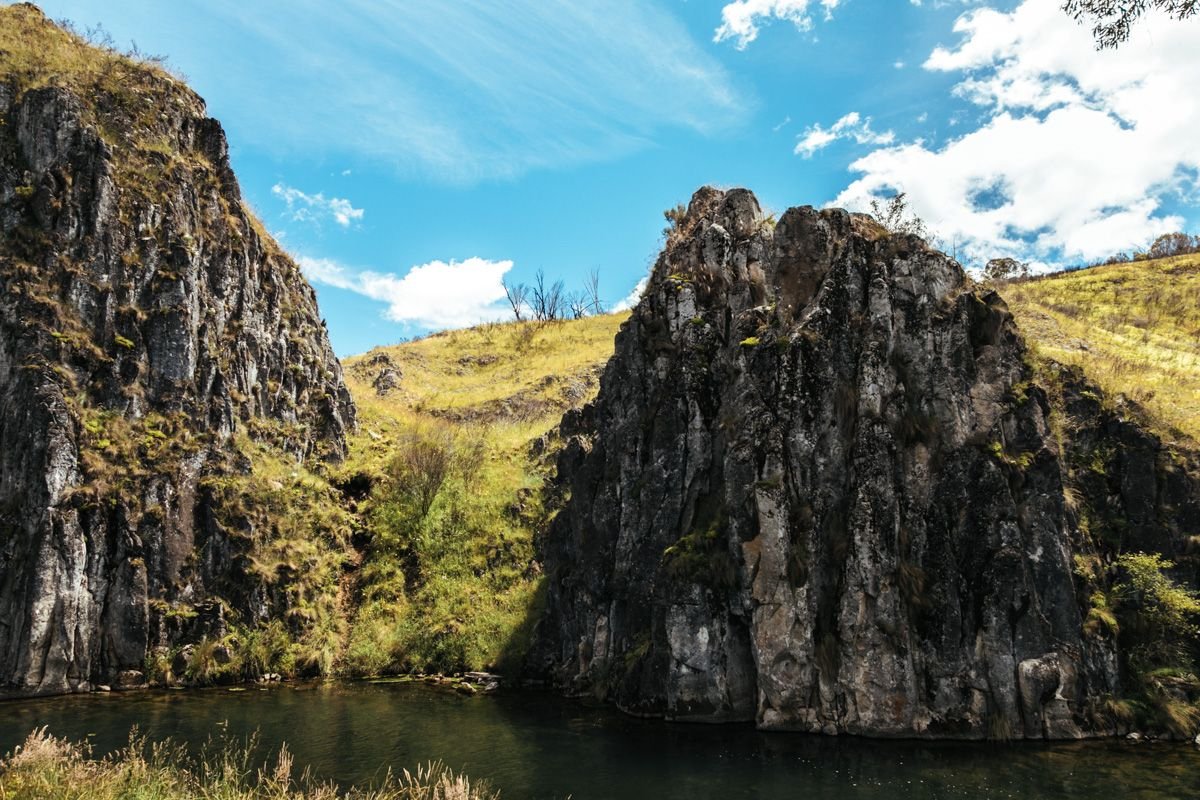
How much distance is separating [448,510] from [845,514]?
30774 millimetres

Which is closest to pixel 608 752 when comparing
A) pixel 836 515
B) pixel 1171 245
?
pixel 836 515

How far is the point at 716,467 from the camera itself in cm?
3366

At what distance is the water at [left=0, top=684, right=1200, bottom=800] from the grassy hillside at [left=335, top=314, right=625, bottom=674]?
918cm

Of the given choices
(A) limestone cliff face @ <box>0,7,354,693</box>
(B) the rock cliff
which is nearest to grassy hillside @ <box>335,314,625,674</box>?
(A) limestone cliff face @ <box>0,7,354,693</box>

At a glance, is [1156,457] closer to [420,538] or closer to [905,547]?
[905,547]

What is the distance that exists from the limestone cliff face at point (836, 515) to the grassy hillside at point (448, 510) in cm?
845

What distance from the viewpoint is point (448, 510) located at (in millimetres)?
50938

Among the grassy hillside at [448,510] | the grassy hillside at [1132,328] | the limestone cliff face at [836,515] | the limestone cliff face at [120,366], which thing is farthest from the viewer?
the grassy hillside at [448,510]

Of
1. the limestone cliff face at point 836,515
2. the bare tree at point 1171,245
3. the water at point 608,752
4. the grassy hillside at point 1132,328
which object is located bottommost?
the water at point 608,752

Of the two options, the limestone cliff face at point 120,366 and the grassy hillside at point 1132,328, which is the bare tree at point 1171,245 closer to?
the grassy hillside at point 1132,328

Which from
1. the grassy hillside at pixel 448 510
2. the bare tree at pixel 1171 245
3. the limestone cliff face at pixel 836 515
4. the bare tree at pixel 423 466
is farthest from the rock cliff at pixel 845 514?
the bare tree at pixel 1171 245

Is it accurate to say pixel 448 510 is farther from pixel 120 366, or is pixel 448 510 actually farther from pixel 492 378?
pixel 492 378

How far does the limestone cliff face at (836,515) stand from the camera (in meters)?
26.5

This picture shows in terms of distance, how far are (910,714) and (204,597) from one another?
3641 cm
